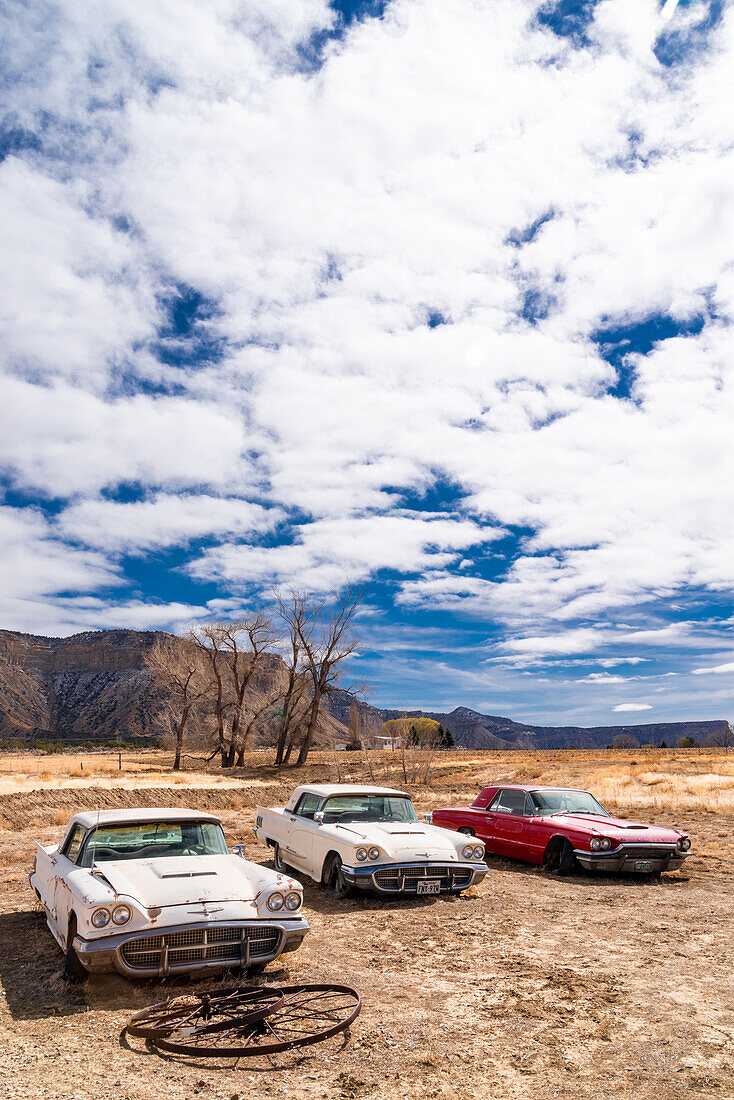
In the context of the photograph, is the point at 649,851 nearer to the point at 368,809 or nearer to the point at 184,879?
the point at 368,809

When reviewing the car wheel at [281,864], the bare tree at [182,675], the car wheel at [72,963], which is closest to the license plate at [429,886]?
the car wheel at [281,864]

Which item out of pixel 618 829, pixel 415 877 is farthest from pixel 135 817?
pixel 618 829

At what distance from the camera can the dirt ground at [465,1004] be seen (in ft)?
13.7

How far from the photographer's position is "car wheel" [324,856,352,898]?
29.8 ft

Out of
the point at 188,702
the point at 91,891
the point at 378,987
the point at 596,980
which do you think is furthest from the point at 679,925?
the point at 188,702

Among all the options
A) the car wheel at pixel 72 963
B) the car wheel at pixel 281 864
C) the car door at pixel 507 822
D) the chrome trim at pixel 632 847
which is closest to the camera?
the car wheel at pixel 72 963

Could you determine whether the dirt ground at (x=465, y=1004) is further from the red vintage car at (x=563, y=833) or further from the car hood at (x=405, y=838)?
the car hood at (x=405, y=838)

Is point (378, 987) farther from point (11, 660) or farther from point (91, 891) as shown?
point (11, 660)

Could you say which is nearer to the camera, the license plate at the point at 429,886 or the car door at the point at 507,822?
the license plate at the point at 429,886

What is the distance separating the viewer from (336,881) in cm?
941

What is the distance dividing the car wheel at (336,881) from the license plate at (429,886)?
0.85 m

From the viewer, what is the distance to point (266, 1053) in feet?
14.9

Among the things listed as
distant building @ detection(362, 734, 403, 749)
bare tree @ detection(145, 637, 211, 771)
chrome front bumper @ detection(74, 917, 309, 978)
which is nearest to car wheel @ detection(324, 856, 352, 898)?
chrome front bumper @ detection(74, 917, 309, 978)

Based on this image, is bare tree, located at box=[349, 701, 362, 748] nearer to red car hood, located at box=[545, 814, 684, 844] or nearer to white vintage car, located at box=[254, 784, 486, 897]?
red car hood, located at box=[545, 814, 684, 844]
